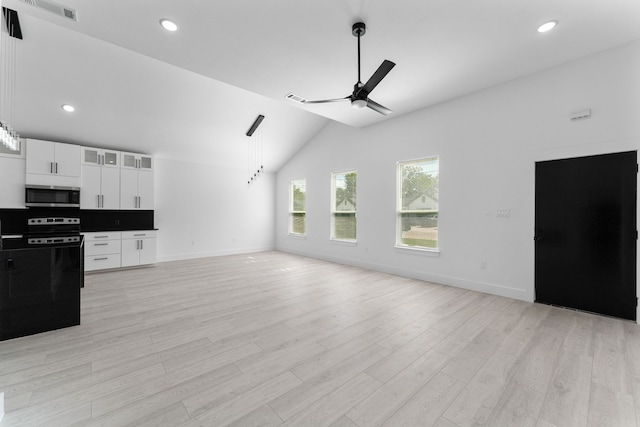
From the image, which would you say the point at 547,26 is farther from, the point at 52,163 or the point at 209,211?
the point at 52,163

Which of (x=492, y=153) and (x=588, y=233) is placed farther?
(x=492, y=153)

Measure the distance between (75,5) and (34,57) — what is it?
85.3 inches

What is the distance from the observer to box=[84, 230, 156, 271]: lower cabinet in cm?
531

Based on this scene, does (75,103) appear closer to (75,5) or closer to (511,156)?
(75,5)

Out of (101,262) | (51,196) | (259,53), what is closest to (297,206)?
(101,262)

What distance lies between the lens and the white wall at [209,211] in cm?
678

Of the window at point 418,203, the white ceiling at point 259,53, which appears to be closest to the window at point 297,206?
the white ceiling at point 259,53

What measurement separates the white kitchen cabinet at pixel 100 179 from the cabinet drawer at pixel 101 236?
55cm

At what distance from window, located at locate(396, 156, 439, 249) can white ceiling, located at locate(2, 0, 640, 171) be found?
114 cm

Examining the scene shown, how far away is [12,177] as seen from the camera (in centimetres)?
470

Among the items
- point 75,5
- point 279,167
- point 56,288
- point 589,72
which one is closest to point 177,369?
point 56,288

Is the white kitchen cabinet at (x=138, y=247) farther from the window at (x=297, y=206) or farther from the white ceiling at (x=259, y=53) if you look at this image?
the window at (x=297, y=206)

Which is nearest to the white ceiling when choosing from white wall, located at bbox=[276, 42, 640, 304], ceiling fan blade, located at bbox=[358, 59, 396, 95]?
white wall, located at bbox=[276, 42, 640, 304]

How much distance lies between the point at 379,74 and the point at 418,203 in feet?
10.2
